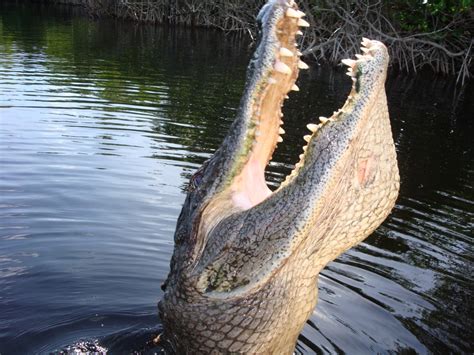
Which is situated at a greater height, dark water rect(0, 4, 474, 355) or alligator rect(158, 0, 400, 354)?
alligator rect(158, 0, 400, 354)

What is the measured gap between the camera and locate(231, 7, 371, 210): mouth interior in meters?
2.79

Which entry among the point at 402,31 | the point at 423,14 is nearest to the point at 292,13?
the point at 423,14

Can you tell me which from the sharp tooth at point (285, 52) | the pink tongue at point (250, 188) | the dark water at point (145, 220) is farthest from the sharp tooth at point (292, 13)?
the dark water at point (145, 220)

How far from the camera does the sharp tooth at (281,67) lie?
282cm

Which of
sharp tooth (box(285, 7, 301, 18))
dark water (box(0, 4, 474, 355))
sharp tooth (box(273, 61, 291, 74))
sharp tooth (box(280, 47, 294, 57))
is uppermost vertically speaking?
sharp tooth (box(285, 7, 301, 18))

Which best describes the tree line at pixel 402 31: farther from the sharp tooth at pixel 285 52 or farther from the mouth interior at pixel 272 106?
the sharp tooth at pixel 285 52

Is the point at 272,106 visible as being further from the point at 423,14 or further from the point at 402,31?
→ the point at 402,31

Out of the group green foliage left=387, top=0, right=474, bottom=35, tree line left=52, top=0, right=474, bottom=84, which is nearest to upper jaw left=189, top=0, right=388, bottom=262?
tree line left=52, top=0, right=474, bottom=84

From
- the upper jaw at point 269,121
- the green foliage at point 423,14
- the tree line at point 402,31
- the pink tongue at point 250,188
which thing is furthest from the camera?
the tree line at point 402,31

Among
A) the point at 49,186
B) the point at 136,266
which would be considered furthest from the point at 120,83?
the point at 136,266

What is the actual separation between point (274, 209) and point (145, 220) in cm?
382

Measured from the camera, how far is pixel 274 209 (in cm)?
277

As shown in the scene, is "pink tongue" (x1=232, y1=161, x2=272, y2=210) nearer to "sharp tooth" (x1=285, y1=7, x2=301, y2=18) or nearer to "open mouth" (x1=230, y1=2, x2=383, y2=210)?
"open mouth" (x1=230, y1=2, x2=383, y2=210)

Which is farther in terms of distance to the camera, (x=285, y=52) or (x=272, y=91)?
(x=272, y=91)
